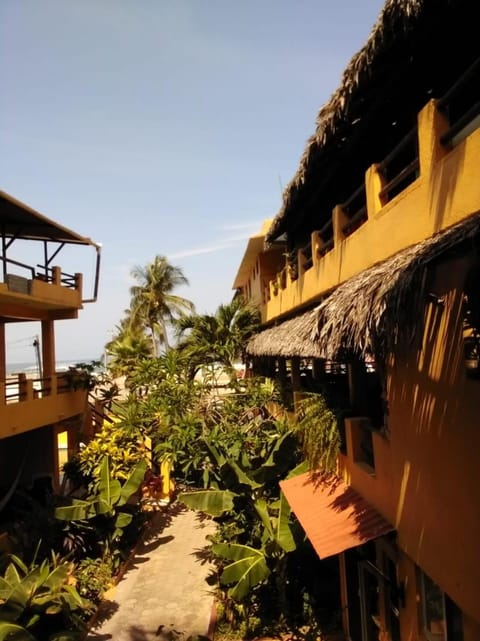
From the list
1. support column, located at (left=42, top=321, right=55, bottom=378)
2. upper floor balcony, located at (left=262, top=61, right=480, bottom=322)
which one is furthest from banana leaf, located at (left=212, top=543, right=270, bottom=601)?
support column, located at (left=42, top=321, right=55, bottom=378)

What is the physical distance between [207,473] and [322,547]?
6.56m

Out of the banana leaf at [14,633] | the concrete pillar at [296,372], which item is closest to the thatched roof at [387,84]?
the concrete pillar at [296,372]

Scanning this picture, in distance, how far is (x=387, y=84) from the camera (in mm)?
6387

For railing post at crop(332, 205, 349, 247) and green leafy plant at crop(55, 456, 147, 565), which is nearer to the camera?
railing post at crop(332, 205, 349, 247)

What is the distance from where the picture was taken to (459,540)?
4.26m

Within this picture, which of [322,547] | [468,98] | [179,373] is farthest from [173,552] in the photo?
[468,98]

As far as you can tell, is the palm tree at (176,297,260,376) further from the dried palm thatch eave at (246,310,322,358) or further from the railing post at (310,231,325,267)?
the railing post at (310,231,325,267)

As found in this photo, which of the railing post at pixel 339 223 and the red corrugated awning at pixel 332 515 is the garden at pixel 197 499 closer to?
the red corrugated awning at pixel 332 515

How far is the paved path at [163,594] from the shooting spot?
10000 mm

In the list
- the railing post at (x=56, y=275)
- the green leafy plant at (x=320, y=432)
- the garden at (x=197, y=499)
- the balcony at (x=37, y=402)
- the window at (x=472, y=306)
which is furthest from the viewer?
the railing post at (x=56, y=275)

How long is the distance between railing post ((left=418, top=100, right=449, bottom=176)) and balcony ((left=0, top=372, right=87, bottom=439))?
35.3 feet

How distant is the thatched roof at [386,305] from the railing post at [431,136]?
82 centimetres

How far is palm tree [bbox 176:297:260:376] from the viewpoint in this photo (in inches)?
690

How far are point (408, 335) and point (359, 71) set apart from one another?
10.4 ft
